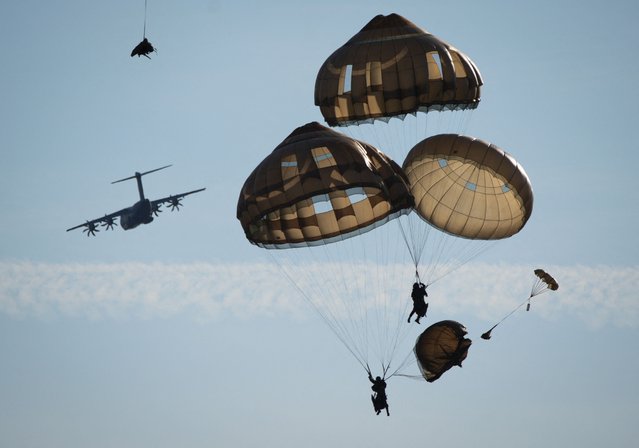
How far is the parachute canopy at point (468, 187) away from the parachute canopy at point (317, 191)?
2.16 m

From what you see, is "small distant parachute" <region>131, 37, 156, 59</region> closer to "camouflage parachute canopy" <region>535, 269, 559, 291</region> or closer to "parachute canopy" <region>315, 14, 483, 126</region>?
"parachute canopy" <region>315, 14, 483, 126</region>

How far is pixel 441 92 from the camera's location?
4062 cm

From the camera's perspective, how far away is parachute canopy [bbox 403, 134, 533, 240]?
40500 millimetres

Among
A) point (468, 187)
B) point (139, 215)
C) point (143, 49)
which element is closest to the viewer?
point (143, 49)

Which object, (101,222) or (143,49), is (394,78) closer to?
(143,49)

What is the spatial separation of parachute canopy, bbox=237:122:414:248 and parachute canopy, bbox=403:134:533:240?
216 centimetres

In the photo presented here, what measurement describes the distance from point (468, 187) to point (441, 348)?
601cm

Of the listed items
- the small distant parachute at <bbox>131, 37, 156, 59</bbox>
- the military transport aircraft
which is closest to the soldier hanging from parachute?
the small distant parachute at <bbox>131, 37, 156, 59</bbox>

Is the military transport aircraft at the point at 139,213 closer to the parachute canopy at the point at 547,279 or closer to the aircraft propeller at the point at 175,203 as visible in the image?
the aircraft propeller at the point at 175,203

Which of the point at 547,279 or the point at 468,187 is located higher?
the point at 468,187

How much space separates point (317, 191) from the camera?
125ft

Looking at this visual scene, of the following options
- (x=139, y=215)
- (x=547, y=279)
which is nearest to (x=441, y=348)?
(x=547, y=279)

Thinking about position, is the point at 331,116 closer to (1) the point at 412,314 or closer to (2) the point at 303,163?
(2) the point at 303,163

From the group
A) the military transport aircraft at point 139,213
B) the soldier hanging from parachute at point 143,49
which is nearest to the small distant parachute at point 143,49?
the soldier hanging from parachute at point 143,49
